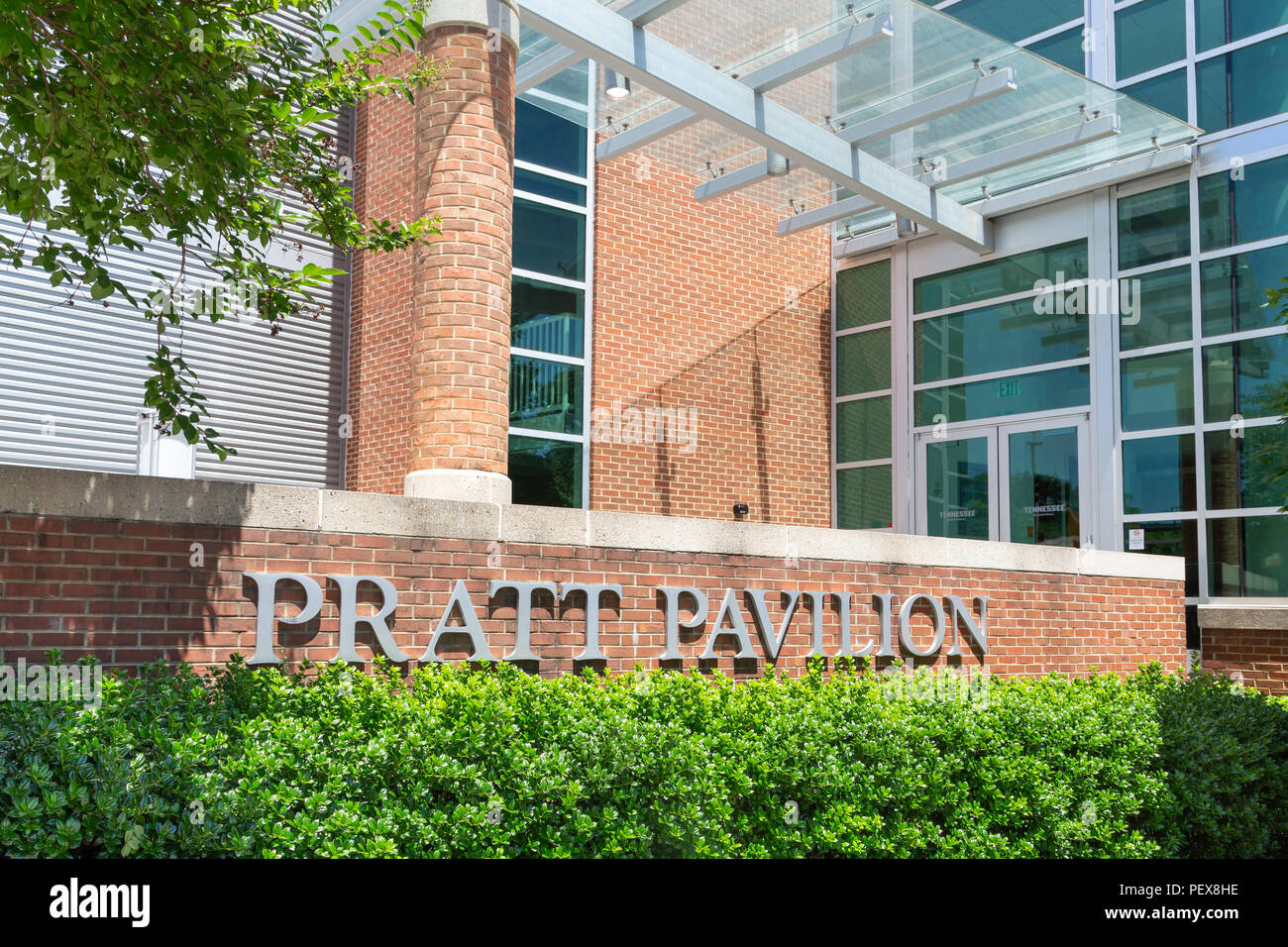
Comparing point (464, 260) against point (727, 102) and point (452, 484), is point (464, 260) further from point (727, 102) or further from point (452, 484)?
point (727, 102)

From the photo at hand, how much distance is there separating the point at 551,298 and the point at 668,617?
6.68m

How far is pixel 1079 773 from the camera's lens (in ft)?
21.6

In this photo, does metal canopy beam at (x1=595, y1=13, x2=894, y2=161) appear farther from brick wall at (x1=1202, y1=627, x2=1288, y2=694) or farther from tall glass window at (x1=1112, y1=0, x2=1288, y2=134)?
brick wall at (x1=1202, y1=627, x2=1288, y2=694)

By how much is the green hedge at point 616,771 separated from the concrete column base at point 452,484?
1.23 meters

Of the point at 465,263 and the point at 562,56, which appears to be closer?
the point at 465,263

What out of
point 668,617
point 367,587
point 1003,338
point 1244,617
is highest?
point 1003,338

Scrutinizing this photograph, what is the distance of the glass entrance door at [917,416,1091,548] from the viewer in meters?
13.3

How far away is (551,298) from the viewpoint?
13.1 metres

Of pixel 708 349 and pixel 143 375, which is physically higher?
pixel 708 349

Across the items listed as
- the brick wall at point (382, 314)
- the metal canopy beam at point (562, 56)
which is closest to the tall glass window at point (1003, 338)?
the metal canopy beam at point (562, 56)

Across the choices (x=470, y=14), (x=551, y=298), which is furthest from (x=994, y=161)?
(x=470, y=14)

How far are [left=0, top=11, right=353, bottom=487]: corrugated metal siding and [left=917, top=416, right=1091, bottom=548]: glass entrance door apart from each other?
7.53m

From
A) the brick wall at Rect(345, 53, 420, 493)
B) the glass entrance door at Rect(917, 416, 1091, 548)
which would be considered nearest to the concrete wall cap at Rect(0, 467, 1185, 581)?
the glass entrance door at Rect(917, 416, 1091, 548)
